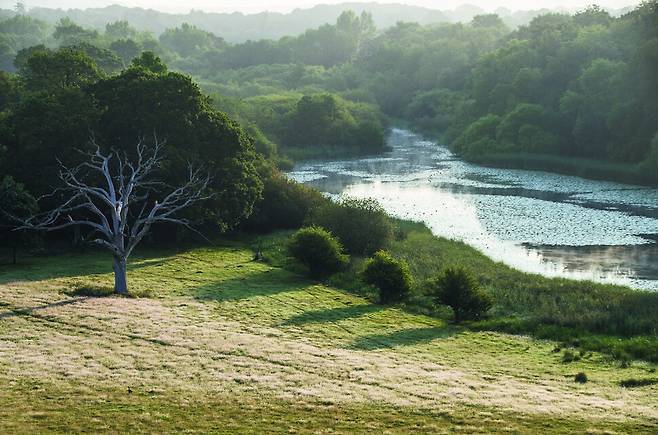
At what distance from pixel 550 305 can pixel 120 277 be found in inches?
1078

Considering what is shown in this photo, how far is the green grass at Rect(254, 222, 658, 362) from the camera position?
4147cm

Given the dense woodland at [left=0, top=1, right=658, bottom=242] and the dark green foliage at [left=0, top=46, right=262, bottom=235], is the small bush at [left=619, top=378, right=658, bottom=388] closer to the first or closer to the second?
the dark green foliage at [left=0, top=46, right=262, bottom=235]

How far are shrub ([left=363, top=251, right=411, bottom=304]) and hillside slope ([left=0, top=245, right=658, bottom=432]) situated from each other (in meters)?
2.00

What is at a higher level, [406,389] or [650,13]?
[650,13]

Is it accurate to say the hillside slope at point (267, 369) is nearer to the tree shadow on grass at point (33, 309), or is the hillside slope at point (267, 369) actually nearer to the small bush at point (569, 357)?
the tree shadow on grass at point (33, 309)

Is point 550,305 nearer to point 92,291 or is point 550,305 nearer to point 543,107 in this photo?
point 92,291

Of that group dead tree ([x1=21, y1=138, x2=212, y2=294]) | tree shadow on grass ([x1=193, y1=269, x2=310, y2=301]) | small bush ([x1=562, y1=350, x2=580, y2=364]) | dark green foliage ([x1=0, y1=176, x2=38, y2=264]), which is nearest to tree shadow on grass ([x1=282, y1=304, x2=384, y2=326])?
tree shadow on grass ([x1=193, y1=269, x2=310, y2=301])

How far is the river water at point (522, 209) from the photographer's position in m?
63.3

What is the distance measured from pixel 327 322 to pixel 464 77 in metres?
166


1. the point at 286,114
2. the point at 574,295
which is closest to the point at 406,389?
the point at 574,295

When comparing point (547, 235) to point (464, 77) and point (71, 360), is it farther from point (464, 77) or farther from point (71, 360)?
point (464, 77)

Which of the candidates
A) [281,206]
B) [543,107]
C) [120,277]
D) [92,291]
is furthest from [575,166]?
[92,291]

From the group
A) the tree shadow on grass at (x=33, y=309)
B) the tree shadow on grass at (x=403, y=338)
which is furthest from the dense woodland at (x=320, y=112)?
the tree shadow on grass at (x=403, y=338)

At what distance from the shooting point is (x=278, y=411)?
28047mm
